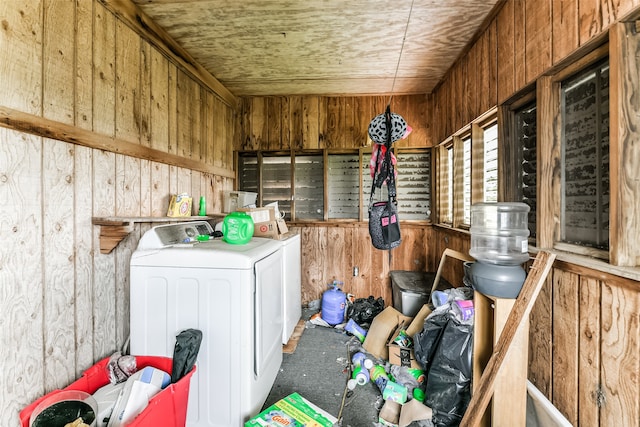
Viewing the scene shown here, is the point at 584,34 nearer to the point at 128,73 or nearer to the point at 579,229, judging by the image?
the point at 579,229

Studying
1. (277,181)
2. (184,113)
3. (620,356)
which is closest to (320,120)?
(277,181)

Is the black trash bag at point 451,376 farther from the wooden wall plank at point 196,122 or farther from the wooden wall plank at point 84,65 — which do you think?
the wooden wall plank at point 196,122

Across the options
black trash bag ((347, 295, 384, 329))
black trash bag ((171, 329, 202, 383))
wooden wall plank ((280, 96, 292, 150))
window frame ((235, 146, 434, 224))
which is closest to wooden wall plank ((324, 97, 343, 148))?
window frame ((235, 146, 434, 224))

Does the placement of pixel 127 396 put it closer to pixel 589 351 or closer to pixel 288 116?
pixel 589 351

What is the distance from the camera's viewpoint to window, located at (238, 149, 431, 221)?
3312 mm

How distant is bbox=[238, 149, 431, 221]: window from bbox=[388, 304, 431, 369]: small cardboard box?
1.42m

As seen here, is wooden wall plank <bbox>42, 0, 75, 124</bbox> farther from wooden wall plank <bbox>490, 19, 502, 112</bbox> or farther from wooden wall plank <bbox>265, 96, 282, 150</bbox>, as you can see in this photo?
wooden wall plank <bbox>490, 19, 502, 112</bbox>

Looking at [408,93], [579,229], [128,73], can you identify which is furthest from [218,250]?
[408,93]

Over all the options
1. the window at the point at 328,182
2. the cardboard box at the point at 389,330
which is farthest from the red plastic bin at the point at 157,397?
the window at the point at 328,182

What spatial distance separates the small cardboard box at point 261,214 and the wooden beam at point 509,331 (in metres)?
1.74

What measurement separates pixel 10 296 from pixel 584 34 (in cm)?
267

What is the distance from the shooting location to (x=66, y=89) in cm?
138

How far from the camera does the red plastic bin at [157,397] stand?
1.05m

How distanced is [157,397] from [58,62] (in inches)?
64.8
